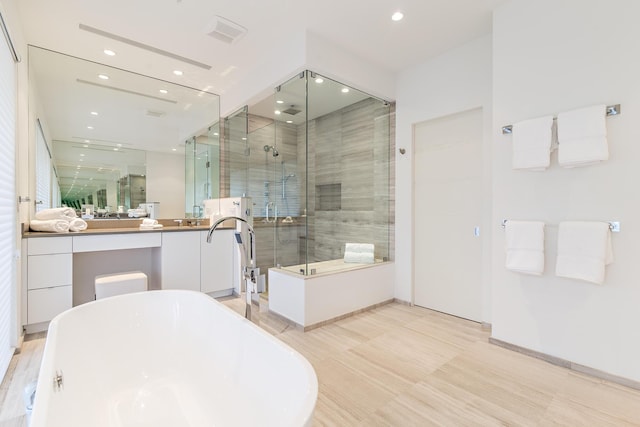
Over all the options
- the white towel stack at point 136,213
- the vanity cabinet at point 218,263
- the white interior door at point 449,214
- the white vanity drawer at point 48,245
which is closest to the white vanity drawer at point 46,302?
the white vanity drawer at point 48,245

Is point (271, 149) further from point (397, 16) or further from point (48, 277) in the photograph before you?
point (48, 277)

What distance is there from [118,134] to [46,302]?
2.04 meters

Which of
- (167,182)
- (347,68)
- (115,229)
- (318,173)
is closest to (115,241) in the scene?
(115,229)

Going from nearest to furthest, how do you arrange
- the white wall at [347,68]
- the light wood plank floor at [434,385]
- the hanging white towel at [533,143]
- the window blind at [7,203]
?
the light wood plank floor at [434,385] → the window blind at [7,203] → the hanging white towel at [533,143] → the white wall at [347,68]

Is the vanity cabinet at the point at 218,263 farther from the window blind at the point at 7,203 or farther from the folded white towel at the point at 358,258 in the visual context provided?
the window blind at the point at 7,203

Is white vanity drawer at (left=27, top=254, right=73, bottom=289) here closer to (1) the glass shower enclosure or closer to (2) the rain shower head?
(1) the glass shower enclosure

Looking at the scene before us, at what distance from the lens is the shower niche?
3340 mm

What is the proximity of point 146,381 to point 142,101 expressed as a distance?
3.38 meters

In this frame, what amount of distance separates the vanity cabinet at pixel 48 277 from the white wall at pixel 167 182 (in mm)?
1229

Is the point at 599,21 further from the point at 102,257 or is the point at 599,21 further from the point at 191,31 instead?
the point at 102,257

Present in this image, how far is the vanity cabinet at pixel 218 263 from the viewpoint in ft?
12.6

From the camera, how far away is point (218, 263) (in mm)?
3965

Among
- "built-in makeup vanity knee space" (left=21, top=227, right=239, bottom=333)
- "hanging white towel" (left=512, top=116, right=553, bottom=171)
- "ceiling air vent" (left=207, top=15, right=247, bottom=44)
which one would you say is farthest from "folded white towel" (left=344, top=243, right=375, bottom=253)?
"ceiling air vent" (left=207, top=15, right=247, bottom=44)

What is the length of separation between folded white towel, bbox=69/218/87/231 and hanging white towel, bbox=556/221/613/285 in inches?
172
